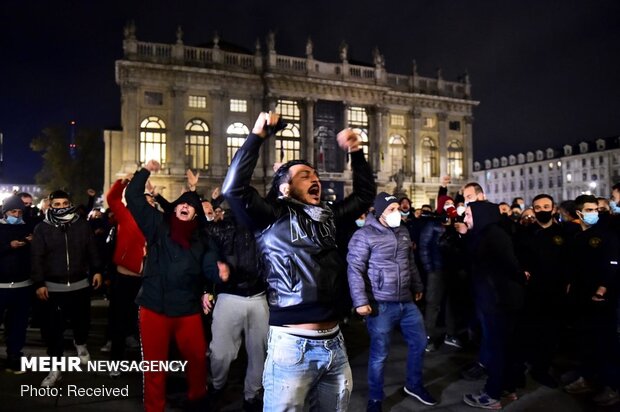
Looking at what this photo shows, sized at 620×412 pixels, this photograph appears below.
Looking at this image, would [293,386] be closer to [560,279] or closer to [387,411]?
[387,411]

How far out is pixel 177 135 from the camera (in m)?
35.3

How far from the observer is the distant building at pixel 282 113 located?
34844 mm

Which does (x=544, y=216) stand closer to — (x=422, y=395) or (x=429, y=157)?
(x=422, y=395)

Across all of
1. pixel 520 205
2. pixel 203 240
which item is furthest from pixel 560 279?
pixel 520 205

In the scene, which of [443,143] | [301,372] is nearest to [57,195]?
[301,372]

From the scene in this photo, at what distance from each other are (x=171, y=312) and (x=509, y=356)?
11.6 ft

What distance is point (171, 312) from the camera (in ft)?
14.1

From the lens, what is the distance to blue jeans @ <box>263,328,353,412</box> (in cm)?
266

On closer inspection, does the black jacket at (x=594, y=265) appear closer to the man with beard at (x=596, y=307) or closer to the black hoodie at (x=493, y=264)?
the man with beard at (x=596, y=307)

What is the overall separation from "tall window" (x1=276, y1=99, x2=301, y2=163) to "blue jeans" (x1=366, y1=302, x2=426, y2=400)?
3416cm

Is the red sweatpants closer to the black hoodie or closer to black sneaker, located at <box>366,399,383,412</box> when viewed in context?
black sneaker, located at <box>366,399,383,412</box>

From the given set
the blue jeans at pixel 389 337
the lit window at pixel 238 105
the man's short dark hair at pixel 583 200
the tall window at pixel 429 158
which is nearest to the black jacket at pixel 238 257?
the blue jeans at pixel 389 337

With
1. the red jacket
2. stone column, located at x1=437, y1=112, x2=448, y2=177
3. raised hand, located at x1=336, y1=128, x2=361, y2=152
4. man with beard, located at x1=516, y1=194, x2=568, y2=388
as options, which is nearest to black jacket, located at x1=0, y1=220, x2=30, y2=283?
the red jacket

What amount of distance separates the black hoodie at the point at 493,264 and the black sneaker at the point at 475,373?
1.21 meters
